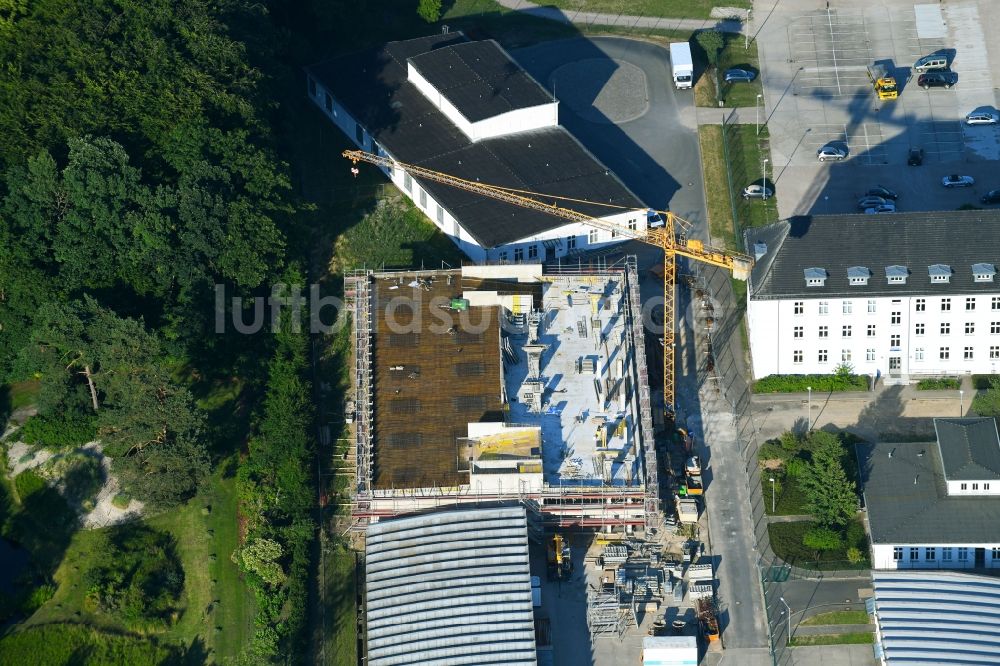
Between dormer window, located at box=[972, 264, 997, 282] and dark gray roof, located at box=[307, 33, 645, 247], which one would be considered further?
dark gray roof, located at box=[307, 33, 645, 247]

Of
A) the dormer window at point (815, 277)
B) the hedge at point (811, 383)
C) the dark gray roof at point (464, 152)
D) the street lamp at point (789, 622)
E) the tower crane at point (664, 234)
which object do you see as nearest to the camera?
the street lamp at point (789, 622)

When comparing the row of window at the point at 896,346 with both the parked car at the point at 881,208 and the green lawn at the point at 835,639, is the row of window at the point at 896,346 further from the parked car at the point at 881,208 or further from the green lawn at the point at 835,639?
the green lawn at the point at 835,639

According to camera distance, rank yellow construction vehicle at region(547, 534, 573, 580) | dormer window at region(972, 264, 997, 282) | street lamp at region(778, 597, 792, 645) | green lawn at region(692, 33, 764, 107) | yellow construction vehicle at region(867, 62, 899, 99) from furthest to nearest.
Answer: green lawn at region(692, 33, 764, 107), yellow construction vehicle at region(867, 62, 899, 99), dormer window at region(972, 264, 997, 282), yellow construction vehicle at region(547, 534, 573, 580), street lamp at region(778, 597, 792, 645)

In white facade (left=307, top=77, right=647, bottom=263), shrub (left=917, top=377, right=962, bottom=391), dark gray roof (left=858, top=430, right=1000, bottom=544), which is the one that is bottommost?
dark gray roof (left=858, top=430, right=1000, bottom=544)

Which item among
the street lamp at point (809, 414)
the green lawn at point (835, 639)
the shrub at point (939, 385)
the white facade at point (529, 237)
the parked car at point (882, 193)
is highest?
the parked car at point (882, 193)

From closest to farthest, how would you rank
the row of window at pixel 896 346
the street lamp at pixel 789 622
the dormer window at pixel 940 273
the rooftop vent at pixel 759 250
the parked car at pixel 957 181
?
the street lamp at pixel 789 622 → the dormer window at pixel 940 273 → the rooftop vent at pixel 759 250 → the row of window at pixel 896 346 → the parked car at pixel 957 181

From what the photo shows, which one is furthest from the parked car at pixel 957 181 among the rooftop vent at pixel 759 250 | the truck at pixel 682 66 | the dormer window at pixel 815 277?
the truck at pixel 682 66

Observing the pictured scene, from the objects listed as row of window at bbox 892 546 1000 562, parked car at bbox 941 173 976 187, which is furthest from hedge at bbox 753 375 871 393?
parked car at bbox 941 173 976 187

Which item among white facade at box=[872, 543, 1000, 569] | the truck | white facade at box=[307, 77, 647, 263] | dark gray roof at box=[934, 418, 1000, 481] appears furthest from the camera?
the truck

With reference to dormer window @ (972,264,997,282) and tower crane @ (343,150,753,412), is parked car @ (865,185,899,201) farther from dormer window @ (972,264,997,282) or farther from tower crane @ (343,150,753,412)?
dormer window @ (972,264,997,282)
